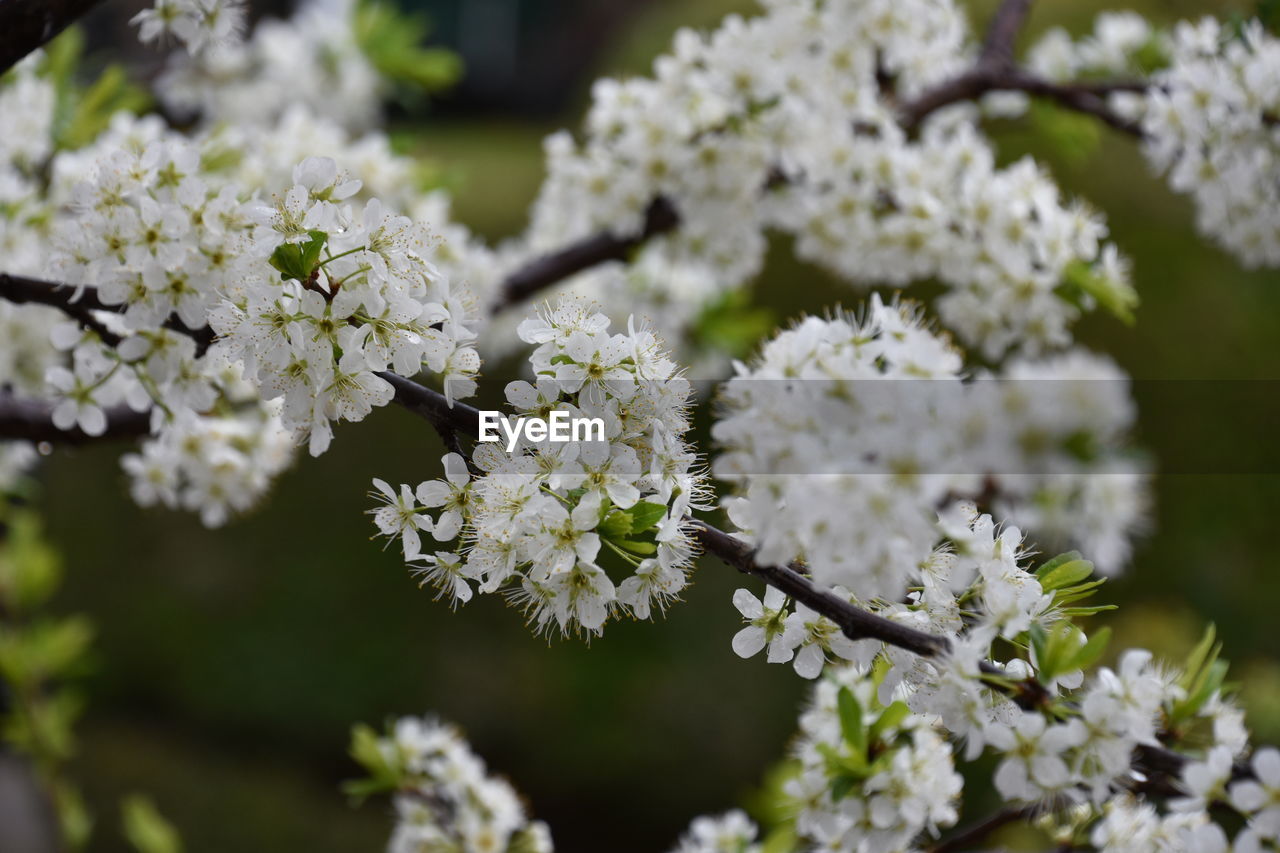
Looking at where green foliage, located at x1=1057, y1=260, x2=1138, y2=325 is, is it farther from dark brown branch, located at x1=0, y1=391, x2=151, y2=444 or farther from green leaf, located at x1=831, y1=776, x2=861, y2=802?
dark brown branch, located at x1=0, y1=391, x2=151, y2=444

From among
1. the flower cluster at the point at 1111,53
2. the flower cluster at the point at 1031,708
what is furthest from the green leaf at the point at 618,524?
the flower cluster at the point at 1111,53

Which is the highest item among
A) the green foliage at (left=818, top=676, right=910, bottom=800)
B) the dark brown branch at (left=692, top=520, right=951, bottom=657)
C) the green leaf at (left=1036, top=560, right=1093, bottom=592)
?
the dark brown branch at (left=692, top=520, right=951, bottom=657)

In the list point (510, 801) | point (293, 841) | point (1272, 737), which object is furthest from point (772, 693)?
point (510, 801)

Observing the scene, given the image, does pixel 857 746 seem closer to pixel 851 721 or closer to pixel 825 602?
pixel 851 721

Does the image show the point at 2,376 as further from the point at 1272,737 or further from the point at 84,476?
the point at 84,476

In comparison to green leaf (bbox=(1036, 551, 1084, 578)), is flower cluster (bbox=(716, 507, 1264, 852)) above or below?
below

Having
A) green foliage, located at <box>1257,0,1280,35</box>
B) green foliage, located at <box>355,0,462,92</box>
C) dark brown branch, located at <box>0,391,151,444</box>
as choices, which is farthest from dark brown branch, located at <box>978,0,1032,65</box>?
dark brown branch, located at <box>0,391,151,444</box>
